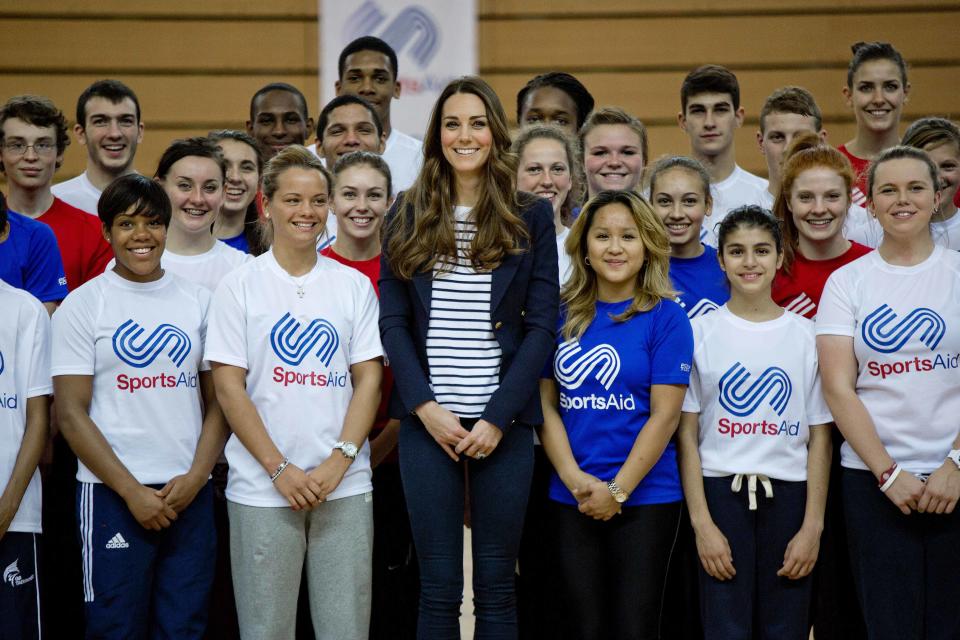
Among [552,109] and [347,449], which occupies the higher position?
[552,109]

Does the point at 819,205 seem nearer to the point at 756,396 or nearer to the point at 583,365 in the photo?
the point at 756,396

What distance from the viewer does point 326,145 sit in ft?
13.3

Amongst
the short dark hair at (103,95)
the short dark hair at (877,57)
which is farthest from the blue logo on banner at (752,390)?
the short dark hair at (103,95)

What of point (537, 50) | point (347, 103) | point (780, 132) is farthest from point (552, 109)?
point (537, 50)

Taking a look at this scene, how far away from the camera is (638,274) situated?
10.0 feet

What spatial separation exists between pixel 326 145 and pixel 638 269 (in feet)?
5.10

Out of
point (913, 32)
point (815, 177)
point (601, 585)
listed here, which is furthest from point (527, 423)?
point (913, 32)

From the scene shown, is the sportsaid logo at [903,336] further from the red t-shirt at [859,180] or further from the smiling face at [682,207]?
the red t-shirt at [859,180]

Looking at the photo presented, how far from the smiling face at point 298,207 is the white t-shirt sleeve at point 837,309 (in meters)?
1.46

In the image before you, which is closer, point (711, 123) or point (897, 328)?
point (897, 328)

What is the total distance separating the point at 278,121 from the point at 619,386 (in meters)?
2.22

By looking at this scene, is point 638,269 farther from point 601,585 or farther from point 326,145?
point 326,145

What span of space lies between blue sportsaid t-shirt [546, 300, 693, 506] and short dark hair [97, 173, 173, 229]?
1213mm

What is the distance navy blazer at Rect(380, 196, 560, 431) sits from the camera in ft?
8.92
